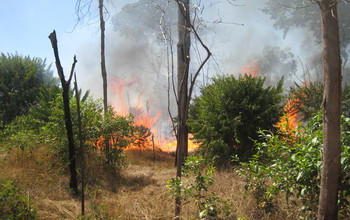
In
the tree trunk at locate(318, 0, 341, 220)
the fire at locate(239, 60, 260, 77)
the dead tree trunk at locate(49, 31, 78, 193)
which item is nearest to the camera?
the tree trunk at locate(318, 0, 341, 220)

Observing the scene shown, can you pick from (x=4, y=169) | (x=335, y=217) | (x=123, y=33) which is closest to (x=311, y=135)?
(x=335, y=217)

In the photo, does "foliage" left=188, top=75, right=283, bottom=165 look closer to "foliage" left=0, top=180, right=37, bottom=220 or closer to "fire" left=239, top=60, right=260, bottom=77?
"foliage" left=0, top=180, right=37, bottom=220

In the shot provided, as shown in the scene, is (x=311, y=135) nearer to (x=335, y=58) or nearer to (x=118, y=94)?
(x=335, y=58)

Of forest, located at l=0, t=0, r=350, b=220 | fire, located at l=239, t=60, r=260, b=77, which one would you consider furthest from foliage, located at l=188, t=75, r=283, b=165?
fire, located at l=239, t=60, r=260, b=77

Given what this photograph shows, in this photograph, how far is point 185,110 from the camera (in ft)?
12.6

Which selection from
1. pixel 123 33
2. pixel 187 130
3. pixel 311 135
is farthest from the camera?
pixel 123 33

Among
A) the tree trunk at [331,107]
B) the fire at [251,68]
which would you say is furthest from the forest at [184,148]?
the fire at [251,68]

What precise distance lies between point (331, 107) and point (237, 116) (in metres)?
5.00

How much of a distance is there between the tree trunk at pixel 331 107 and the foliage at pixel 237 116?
474 centimetres

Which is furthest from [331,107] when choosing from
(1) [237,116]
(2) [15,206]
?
(1) [237,116]

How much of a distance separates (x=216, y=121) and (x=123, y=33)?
31.2 metres

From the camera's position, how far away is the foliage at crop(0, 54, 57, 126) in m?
13.6

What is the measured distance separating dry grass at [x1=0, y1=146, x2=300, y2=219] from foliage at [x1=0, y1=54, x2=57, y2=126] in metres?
6.73

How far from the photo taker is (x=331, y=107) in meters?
2.74
